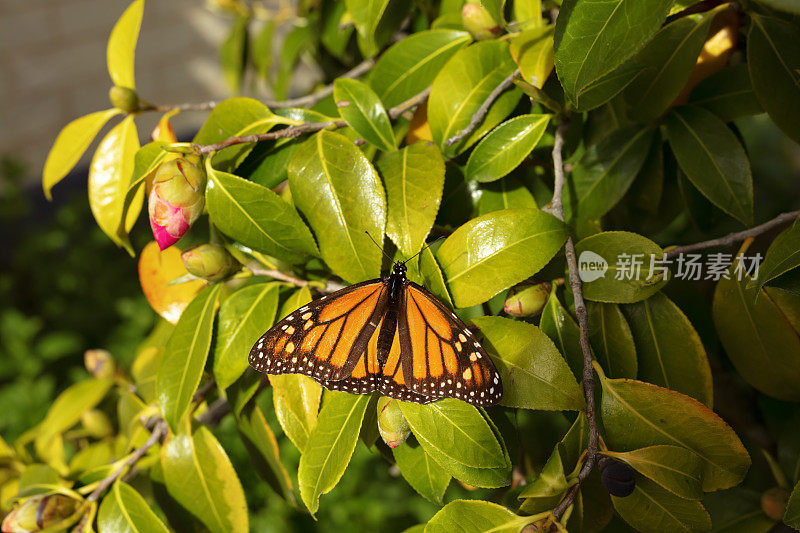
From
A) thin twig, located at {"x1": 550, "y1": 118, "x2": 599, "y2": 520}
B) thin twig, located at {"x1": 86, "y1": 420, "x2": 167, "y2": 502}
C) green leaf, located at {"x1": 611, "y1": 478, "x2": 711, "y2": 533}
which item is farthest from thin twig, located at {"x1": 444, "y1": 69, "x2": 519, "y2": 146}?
thin twig, located at {"x1": 86, "y1": 420, "x2": 167, "y2": 502}

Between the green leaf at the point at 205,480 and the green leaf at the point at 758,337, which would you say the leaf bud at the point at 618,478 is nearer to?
the green leaf at the point at 758,337

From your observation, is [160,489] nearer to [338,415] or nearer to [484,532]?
[338,415]

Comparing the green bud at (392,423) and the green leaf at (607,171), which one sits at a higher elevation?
the green leaf at (607,171)

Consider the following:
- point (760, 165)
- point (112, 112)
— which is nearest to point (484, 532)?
point (112, 112)

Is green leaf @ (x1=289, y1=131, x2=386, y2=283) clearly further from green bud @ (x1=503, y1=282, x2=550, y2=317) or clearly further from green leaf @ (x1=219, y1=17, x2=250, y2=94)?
green leaf @ (x1=219, y1=17, x2=250, y2=94)

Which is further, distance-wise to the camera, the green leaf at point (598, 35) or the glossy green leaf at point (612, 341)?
the glossy green leaf at point (612, 341)

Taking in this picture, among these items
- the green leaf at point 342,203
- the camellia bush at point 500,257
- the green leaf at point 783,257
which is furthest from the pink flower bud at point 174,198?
the green leaf at point 783,257
